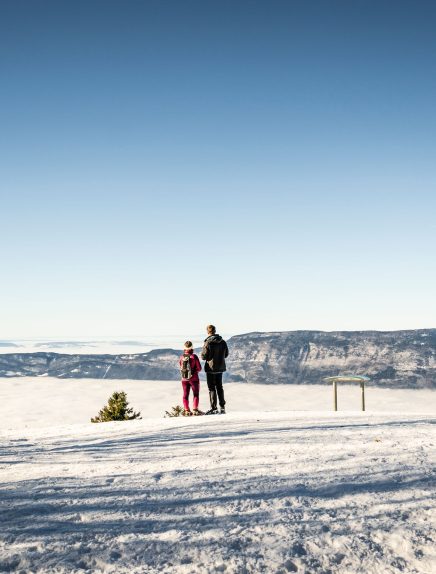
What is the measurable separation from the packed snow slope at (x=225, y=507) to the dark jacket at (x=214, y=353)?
5.62 m

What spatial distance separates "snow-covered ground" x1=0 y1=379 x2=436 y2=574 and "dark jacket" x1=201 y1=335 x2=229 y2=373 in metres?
4.63

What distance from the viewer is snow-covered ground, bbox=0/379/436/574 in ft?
11.0

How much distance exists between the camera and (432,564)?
10.9 feet

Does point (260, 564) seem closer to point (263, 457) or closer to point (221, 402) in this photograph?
point (263, 457)

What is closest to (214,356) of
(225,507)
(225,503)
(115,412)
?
(225,503)

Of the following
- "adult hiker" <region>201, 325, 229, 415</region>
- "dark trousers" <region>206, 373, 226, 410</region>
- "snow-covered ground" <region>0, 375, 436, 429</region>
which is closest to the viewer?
"adult hiker" <region>201, 325, 229, 415</region>

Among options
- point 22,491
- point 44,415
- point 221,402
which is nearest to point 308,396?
point 44,415

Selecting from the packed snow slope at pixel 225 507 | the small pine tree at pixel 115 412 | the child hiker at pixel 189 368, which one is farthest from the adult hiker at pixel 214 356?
the small pine tree at pixel 115 412

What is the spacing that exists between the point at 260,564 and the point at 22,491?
2.71m

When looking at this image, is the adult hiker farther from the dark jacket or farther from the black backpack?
the black backpack

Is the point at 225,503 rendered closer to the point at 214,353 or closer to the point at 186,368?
the point at 214,353

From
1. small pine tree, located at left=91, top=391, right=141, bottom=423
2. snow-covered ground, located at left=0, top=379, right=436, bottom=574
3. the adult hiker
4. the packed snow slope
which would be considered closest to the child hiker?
the adult hiker

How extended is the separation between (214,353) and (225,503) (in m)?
8.95

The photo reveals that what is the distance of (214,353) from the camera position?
526 inches
